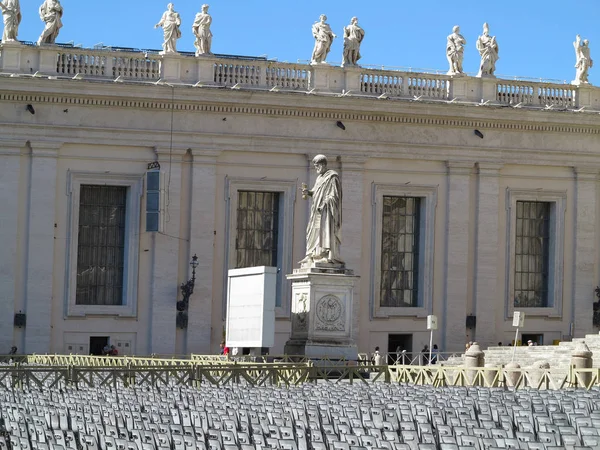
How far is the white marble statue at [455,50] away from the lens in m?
52.7

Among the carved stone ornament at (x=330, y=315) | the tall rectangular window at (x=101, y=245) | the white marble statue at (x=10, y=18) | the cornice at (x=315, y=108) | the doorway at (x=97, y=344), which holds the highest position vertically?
the white marble statue at (x=10, y=18)

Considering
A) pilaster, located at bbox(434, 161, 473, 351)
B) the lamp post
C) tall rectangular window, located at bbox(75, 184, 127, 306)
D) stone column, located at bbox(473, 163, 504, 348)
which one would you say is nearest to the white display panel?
the lamp post

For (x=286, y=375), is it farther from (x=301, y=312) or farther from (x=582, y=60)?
(x=582, y=60)

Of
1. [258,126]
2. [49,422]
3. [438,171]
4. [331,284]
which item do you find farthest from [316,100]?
[49,422]

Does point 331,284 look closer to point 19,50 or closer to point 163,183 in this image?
point 163,183

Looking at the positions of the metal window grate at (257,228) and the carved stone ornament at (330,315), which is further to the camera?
the metal window grate at (257,228)

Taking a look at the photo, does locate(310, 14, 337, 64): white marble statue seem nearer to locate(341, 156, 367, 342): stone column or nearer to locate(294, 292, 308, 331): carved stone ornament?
locate(341, 156, 367, 342): stone column

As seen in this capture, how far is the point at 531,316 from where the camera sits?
173 ft

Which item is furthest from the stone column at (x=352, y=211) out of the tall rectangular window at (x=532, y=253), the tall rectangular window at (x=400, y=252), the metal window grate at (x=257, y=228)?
the tall rectangular window at (x=532, y=253)

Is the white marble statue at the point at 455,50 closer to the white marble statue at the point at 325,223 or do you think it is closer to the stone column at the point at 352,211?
the stone column at the point at 352,211

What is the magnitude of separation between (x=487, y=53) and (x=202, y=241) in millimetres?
13255

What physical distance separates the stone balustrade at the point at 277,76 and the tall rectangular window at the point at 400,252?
164 inches

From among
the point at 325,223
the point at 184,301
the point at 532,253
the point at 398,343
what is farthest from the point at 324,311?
the point at 532,253

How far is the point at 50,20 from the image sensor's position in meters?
48.4
